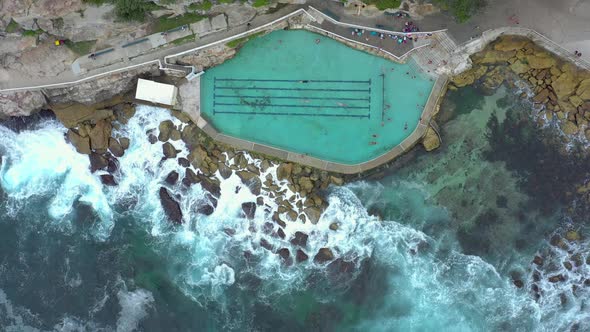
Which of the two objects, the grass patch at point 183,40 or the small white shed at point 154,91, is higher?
the grass patch at point 183,40

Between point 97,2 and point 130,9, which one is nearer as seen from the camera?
point 97,2

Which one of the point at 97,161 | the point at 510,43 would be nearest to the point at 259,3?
the point at 97,161

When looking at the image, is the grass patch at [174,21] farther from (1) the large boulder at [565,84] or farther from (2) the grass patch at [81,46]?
(1) the large boulder at [565,84]

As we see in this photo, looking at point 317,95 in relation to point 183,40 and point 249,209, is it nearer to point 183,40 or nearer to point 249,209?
point 249,209

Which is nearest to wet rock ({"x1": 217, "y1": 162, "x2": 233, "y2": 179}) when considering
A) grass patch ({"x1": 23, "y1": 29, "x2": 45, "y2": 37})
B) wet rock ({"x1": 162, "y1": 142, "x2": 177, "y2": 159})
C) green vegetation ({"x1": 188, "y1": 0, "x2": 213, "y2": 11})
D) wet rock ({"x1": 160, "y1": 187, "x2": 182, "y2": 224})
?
wet rock ({"x1": 162, "y1": 142, "x2": 177, "y2": 159})

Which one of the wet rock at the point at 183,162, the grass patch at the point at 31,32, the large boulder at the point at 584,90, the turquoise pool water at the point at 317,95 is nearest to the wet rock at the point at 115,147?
the wet rock at the point at 183,162

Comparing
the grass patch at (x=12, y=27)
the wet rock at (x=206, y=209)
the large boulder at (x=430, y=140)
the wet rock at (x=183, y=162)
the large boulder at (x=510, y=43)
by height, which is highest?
the large boulder at (x=510, y=43)
